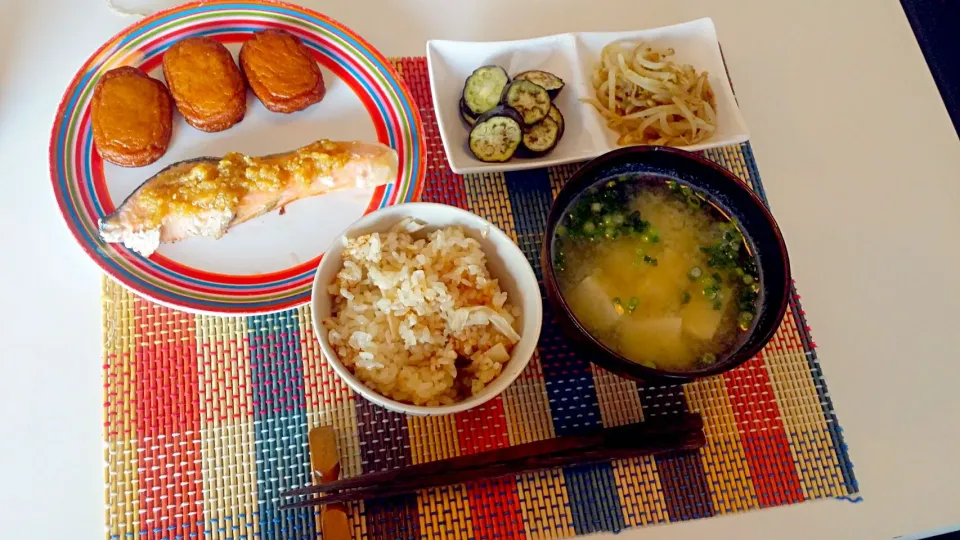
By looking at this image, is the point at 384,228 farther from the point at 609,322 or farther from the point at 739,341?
the point at 739,341

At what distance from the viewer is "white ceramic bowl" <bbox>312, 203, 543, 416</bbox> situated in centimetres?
129

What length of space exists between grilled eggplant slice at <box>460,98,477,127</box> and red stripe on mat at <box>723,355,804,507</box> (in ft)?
3.18

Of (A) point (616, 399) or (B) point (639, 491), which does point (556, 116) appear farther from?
(B) point (639, 491)

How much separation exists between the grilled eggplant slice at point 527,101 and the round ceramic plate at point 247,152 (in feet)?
0.88

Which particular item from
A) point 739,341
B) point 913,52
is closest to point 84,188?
point 739,341

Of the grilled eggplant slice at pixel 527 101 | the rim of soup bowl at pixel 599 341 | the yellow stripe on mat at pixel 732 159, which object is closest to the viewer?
the rim of soup bowl at pixel 599 341

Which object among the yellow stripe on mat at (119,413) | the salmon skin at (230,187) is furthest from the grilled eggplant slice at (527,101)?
the yellow stripe on mat at (119,413)

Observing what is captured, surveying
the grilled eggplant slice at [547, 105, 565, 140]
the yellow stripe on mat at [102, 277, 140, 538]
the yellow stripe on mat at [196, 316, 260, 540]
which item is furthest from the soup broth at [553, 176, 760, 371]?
the yellow stripe on mat at [102, 277, 140, 538]

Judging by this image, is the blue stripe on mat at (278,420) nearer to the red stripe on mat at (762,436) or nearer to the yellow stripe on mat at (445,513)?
the yellow stripe on mat at (445,513)

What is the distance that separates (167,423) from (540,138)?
1176mm

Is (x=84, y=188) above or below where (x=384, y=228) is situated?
above

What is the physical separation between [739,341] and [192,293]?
49.6 inches

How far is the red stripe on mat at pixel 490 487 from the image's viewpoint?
4.63ft

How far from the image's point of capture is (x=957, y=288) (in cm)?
182
